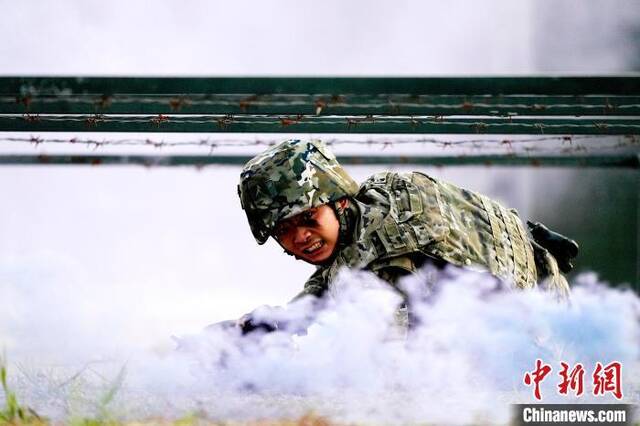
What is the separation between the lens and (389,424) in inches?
45.6

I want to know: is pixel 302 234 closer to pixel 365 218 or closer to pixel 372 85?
pixel 365 218

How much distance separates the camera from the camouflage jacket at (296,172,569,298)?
5.35 ft

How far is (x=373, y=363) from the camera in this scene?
4.38 feet

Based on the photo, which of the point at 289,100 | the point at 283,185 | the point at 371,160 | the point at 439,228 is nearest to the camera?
the point at 289,100


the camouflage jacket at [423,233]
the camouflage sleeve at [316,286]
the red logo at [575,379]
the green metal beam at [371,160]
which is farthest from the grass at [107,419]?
the green metal beam at [371,160]

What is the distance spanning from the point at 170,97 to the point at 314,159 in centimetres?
47

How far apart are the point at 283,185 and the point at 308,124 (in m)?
0.17

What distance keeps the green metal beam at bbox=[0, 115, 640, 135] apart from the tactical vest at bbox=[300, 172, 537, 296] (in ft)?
0.54

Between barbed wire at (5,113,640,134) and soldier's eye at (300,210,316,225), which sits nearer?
barbed wire at (5,113,640,134)

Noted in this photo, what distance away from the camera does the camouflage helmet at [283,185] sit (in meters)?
1.56

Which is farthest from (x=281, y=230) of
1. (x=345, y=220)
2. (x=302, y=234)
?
(x=345, y=220)

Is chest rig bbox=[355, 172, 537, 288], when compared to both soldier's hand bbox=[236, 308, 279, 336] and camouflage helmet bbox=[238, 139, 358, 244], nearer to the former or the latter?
camouflage helmet bbox=[238, 139, 358, 244]

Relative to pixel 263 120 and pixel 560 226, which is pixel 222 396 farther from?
pixel 560 226

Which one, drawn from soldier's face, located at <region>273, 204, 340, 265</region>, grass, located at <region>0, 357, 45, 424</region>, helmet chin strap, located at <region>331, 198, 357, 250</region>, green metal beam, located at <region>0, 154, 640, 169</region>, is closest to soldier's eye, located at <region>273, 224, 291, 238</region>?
soldier's face, located at <region>273, 204, 340, 265</region>
